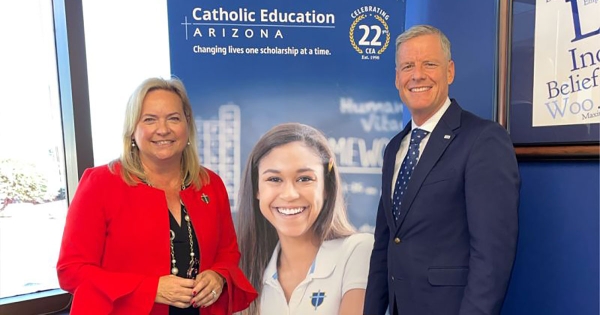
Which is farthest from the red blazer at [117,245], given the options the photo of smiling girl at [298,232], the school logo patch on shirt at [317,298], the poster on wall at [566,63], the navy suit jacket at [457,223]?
the poster on wall at [566,63]

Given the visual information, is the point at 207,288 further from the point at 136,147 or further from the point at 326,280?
the point at 326,280

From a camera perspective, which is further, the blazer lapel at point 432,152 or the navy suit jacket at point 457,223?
the blazer lapel at point 432,152

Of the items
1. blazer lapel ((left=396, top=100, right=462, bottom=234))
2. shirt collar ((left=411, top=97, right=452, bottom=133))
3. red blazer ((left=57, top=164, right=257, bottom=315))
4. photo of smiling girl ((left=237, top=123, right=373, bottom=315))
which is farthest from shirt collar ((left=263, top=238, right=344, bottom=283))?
shirt collar ((left=411, top=97, right=452, bottom=133))

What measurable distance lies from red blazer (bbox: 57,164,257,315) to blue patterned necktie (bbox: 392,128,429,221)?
747mm

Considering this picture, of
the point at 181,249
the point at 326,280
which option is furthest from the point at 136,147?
the point at 326,280

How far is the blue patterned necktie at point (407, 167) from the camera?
1597mm

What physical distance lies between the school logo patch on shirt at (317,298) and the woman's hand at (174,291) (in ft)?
2.51

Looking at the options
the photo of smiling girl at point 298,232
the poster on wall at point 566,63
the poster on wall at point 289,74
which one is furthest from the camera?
the photo of smiling girl at point 298,232

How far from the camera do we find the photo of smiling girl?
2174 millimetres

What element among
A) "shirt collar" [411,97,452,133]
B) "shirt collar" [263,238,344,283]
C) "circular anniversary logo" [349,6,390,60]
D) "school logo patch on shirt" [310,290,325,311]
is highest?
"circular anniversary logo" [349,6,390,60]

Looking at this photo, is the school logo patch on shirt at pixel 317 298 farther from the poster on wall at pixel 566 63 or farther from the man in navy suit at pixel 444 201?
the poster on wall at pixel 566 63

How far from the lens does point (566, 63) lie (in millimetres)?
1548

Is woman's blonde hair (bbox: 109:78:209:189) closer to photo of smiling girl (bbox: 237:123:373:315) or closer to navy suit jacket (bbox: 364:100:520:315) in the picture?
photo of smiling girl (bbox: 237:123:373:315)

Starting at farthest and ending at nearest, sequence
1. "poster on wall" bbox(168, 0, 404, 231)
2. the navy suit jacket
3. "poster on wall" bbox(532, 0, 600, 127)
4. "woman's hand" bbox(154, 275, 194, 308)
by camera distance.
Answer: "poster on wall" bbox(168, 0, 404, 231) → "woman's hand" bbox(154, 275, 194, 308) → "poster on wall" bbox(532, 0, 600, 127) → the navy suit jacket
